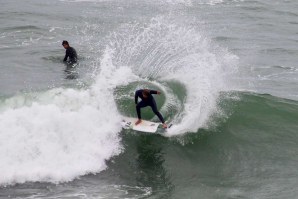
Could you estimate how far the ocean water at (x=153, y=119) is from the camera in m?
12.7

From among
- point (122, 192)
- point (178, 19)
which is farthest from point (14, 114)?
point (178, 19)

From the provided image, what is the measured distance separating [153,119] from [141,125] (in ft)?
3.57

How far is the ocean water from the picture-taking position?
12711 mm

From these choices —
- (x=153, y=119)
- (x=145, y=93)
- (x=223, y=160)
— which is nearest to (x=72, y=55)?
(x=153, y=119)

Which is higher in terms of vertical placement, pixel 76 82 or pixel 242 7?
pixel 242 7

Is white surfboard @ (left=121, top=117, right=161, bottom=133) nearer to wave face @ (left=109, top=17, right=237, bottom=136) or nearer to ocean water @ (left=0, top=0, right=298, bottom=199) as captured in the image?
ocean water @ (left=0, top=0, right=298, bottom=199)

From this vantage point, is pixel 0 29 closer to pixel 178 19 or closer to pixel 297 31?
pixel 178 19

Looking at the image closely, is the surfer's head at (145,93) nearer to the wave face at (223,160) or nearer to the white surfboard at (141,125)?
the white surfboard at (141,125)

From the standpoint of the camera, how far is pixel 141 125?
599 inches

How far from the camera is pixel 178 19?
37688mm

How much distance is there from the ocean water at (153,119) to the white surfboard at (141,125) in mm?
206

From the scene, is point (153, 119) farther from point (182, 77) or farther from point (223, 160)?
point (223, 160)

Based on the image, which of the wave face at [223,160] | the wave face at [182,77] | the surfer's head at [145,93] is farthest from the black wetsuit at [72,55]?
the surfer's head at [145,93]

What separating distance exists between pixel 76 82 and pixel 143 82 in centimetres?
358
